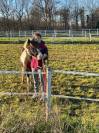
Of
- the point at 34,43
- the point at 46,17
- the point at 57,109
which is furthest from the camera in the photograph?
the point at 46,17

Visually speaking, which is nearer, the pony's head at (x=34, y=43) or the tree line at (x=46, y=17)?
the pony's head at (x=34, y=43)

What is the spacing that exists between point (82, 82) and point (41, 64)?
2998 mm

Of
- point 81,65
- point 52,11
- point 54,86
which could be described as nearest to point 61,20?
point 52,11

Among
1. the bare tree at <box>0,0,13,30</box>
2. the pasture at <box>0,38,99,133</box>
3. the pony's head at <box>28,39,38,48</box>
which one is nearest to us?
the pasture at <box>0,38,99,133</box>

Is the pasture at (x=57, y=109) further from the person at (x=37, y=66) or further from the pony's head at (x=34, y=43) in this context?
the pony's head at (x=34, y=43)

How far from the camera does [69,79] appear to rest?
12.5 meters

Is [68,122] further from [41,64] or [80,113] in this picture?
[41,64]

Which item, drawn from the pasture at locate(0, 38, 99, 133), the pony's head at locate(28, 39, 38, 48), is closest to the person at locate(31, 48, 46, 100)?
the pony's head at locate(28, 39, 38, 48)

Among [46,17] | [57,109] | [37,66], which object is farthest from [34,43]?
[46,17]

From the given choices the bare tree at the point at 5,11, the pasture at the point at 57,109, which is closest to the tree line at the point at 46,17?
the bare tree at the point at 5,11

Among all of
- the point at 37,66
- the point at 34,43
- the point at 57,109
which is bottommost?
the point at 57,109

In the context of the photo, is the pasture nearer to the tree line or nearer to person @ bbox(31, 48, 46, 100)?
person @ bbox(31, 48, 46, 100)

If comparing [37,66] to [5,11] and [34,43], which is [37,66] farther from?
[5,11]

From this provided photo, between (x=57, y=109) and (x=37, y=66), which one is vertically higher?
(x=37, y=66)
